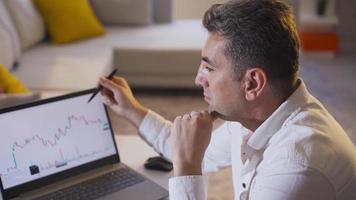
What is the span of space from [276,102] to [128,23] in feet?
9.54

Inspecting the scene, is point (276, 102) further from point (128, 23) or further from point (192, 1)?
point (192, 1)

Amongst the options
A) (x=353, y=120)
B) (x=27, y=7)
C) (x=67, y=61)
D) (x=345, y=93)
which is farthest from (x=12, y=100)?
(x=345, y=93)

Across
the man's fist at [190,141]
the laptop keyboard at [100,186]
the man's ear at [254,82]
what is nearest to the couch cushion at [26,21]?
the laptop keyboard at [100,186]

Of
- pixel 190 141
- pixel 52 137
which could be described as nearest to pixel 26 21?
pixel 52 137

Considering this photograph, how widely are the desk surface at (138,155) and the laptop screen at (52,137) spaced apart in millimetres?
98

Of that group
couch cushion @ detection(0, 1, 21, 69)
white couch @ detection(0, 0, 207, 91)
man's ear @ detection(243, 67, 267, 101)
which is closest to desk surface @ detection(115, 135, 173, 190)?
man's ear @ detection(243, 67, 267, 101)

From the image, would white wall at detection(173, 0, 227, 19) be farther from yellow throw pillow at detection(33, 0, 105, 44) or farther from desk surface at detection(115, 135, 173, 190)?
desk surface at detection(115, 135, 173, 190)

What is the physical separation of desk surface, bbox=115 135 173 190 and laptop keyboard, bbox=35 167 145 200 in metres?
0.06

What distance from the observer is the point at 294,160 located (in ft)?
3.10

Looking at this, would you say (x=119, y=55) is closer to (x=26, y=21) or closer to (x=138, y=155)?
(x=26, y=21)

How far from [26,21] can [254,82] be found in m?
2.47

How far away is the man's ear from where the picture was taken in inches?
39.9

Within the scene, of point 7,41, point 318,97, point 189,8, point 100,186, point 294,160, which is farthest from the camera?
point 189,8

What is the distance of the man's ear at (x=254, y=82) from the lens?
1.01 meters
